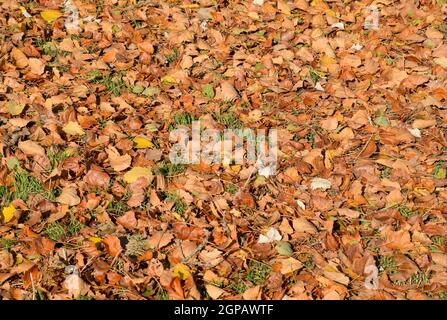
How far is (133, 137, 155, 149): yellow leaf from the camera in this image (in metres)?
3.46

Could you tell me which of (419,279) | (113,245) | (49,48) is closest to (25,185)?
(113,245)

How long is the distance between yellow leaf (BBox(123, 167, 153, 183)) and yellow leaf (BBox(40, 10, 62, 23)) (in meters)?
1.73

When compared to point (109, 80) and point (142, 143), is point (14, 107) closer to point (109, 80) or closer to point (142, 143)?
point (109, 80)

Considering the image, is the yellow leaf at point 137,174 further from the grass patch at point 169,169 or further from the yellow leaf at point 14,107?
the yellow leaf at point 14,107

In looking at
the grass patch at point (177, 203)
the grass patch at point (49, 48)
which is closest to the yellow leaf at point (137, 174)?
the grass patch at point (177, 203)

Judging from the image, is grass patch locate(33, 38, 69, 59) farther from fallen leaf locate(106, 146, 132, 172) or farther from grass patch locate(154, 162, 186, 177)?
grass patch locate(154, 162, 186, 177)

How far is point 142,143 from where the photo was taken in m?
3.47
